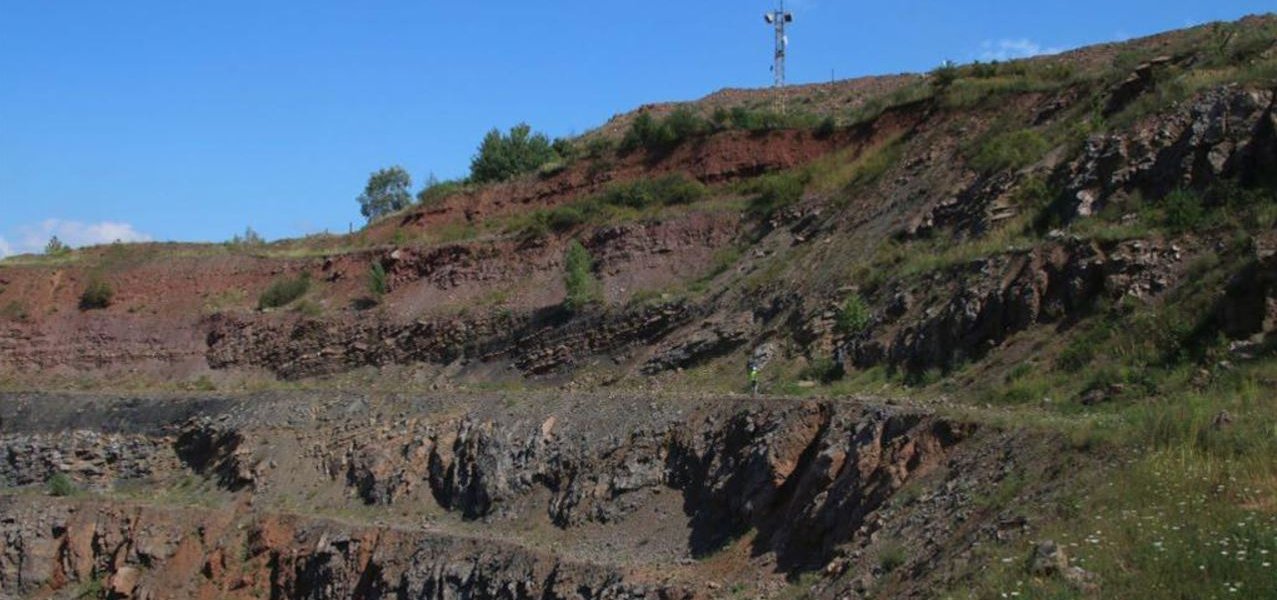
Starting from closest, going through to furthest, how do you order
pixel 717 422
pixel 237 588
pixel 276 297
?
pixel 717 422 → pixel 237 588 → pixel 276 297

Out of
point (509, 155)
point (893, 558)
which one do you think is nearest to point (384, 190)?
point (509, 155)

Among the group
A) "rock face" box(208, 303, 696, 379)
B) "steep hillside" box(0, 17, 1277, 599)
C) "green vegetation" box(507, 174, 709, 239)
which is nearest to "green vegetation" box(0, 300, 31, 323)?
"steep hillside" box(0, 17, 1277, 599)

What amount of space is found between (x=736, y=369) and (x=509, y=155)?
82.2 feet

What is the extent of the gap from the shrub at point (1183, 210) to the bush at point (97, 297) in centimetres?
3678

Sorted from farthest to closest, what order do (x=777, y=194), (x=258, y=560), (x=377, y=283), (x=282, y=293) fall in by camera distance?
(x=282, y=293)
(x=377, y=283)
(x=777, y=194)
(x=258, y=560)

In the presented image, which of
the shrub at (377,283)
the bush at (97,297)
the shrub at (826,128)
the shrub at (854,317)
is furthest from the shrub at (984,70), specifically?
the bush at (97,297)

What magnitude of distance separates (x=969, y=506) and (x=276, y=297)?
109 feet

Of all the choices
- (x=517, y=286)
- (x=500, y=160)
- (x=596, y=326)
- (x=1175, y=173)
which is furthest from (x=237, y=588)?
(x=500, y=160)

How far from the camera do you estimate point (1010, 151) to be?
27.7 meters

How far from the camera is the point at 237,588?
92.6 ft

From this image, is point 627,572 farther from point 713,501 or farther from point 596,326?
point 596,326

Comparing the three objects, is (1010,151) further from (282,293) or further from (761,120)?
(282,293)

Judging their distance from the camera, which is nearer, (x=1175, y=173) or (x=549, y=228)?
(x=1175, y=173)

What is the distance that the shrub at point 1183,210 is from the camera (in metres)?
20.6
